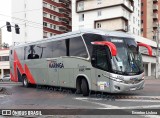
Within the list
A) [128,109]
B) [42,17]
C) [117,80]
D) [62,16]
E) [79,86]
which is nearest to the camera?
[128,109]

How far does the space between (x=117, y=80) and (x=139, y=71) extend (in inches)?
62.6

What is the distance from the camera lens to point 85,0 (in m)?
66.3

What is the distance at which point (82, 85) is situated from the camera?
15.3 metres

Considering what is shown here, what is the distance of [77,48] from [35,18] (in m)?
61.4

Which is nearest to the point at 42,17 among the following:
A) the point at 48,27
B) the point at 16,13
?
the point at 48,27

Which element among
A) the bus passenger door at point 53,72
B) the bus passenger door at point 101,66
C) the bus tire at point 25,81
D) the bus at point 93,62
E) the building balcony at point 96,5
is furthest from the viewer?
the building balcony at point 96,5

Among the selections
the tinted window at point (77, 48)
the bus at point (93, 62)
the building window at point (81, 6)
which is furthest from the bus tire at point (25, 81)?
the building window at point (81, 6)

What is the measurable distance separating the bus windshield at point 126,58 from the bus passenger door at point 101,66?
399 millimetres

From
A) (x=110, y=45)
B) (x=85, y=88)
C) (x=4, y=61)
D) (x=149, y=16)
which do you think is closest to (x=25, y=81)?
(x=85, y=88)

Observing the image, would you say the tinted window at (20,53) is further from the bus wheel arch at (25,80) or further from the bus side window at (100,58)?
the bus side window at (100,58)

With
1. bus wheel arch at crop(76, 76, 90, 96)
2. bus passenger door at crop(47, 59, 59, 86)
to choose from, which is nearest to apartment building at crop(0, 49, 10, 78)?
bus passenger door at crop(47, 59, 59, 86)

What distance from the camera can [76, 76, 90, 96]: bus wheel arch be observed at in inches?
592

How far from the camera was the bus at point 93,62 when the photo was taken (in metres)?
13.7

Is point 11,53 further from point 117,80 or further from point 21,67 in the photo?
point 117,80
